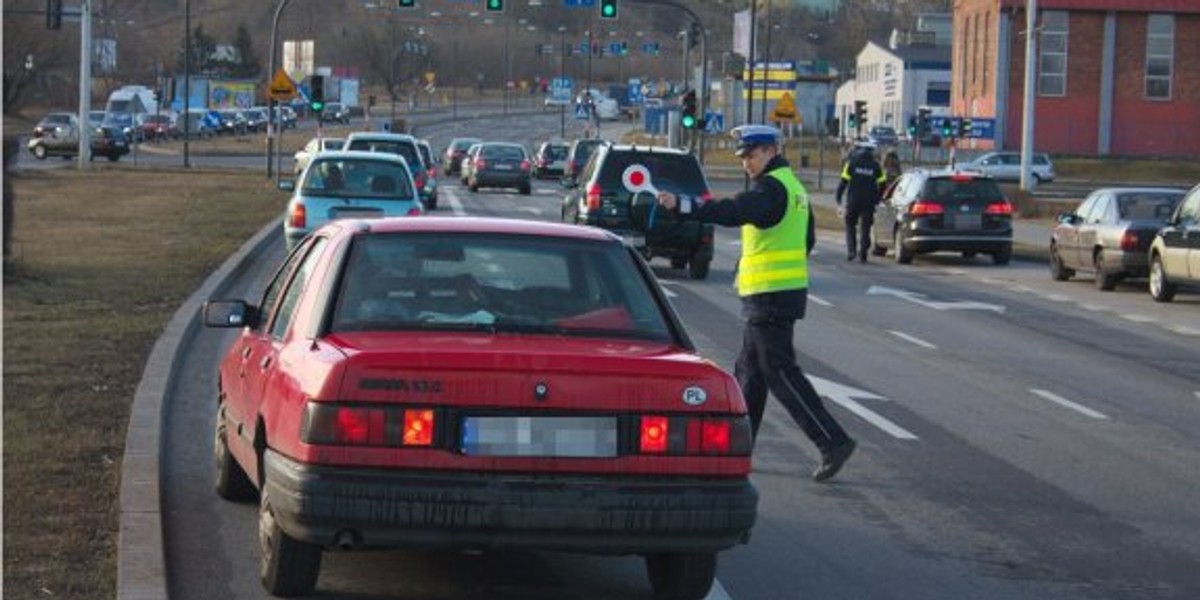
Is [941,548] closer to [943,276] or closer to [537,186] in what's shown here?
[943,276]

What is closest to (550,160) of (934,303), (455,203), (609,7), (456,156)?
(456,156)

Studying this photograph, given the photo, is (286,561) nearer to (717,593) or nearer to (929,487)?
(717,593)

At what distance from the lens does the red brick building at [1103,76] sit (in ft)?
262

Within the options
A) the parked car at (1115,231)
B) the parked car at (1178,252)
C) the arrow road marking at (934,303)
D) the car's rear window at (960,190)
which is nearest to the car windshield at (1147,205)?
the parked car at (1115,231)

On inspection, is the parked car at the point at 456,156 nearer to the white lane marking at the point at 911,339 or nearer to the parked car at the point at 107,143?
the parked car at the point at 107,143

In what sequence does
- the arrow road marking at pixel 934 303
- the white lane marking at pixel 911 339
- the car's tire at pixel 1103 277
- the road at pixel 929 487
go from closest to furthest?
the road at pixel 929 487, the white lane marking at pixel 911 339, the arrow road marking at pixel 934 303, the car's tire at pixel 1103 277

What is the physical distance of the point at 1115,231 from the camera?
25.5 metres

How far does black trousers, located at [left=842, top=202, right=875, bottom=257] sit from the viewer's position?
98.8ft

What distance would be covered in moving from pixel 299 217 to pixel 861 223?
1095 centimetres

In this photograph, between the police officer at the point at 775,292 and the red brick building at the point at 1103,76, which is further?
the red brick building at the point at 1103,76

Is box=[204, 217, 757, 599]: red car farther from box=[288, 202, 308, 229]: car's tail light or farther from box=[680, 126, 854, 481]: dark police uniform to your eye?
box=[288, 202, 308, 229]: car's tail light

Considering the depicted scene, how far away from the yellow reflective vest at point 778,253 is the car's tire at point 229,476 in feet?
9.21

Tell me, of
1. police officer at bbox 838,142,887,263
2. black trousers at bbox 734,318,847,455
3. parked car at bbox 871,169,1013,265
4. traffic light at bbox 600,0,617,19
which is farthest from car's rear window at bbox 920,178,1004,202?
black trousers at bbox 734,318,847,455

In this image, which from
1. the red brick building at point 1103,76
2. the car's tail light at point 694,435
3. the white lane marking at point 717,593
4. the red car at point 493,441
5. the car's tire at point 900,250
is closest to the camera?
the red car at point 493,441
